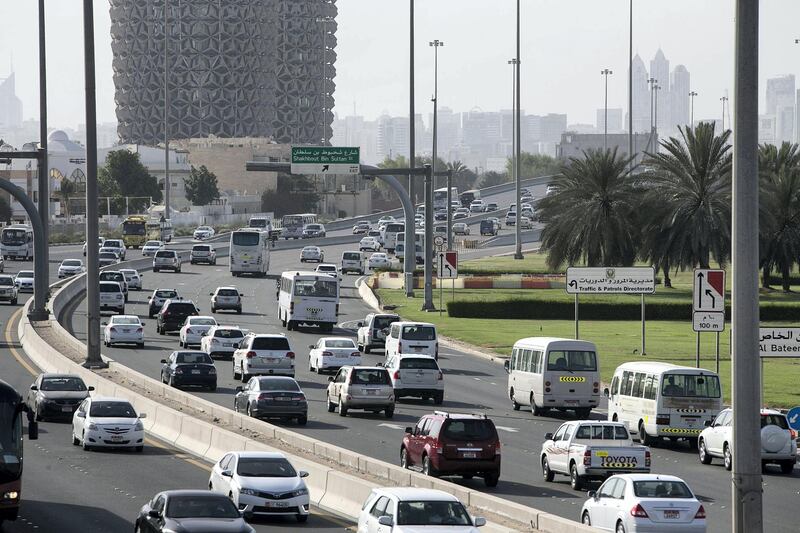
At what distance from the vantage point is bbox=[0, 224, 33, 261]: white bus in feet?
378

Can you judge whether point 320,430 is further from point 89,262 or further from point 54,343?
point 54,343

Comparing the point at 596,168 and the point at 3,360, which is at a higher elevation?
the point at 596,168

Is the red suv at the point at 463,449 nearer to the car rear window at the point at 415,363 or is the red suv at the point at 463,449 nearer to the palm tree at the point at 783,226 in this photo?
the car rear window at the point at 415,363

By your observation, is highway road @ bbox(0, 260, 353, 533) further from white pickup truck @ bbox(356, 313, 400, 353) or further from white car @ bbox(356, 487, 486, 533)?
white pickup truck @ bbox(356, 313, 400, 353)

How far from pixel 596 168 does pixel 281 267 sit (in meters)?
33.7

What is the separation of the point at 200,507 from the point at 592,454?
10862 millimetres

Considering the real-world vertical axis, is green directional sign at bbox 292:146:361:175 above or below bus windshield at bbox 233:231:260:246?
above

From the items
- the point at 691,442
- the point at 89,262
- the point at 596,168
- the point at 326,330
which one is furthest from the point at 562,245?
the point at 691,442

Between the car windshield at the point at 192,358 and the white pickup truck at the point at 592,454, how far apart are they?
19.2 meters

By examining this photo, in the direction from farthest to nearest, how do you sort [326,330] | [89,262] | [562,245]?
[562,245], [326,330], [89,262]

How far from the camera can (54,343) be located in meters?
58.7

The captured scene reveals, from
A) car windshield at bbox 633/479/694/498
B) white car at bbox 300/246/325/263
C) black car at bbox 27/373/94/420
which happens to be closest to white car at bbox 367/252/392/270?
white car at bbox 300/246/325/263

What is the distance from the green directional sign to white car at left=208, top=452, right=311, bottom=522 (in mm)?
57328

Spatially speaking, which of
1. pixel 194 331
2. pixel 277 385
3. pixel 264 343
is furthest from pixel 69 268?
pixel 277 385
